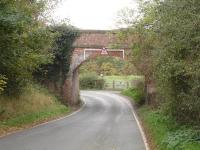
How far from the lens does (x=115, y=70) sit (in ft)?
280

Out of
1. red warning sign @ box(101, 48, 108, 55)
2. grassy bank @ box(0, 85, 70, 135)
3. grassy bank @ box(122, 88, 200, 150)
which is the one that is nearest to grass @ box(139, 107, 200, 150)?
grassy bank @ box(122, 88, 200, 150)

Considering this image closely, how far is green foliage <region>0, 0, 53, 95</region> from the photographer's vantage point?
1997cm

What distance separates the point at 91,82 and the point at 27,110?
42.9 m

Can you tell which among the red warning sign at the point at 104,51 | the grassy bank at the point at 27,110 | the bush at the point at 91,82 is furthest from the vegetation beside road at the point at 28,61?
the bush at the point at 91,82

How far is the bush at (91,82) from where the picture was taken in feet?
230

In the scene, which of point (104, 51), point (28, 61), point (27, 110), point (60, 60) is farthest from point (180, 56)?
point (104, 51)

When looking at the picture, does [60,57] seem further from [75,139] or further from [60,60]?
[75,139]

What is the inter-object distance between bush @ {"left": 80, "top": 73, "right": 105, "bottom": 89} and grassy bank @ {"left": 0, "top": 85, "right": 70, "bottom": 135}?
32.2 m

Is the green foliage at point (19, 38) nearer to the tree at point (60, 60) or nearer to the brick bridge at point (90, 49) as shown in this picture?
the tree at point (60, 60)

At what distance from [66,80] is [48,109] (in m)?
9.66

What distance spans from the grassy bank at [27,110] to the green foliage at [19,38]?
1729 mm

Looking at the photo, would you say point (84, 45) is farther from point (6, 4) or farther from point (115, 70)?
point (115, 70)

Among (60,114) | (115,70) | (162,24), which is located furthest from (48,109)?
(115,70)

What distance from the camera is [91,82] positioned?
72188 millimetres
